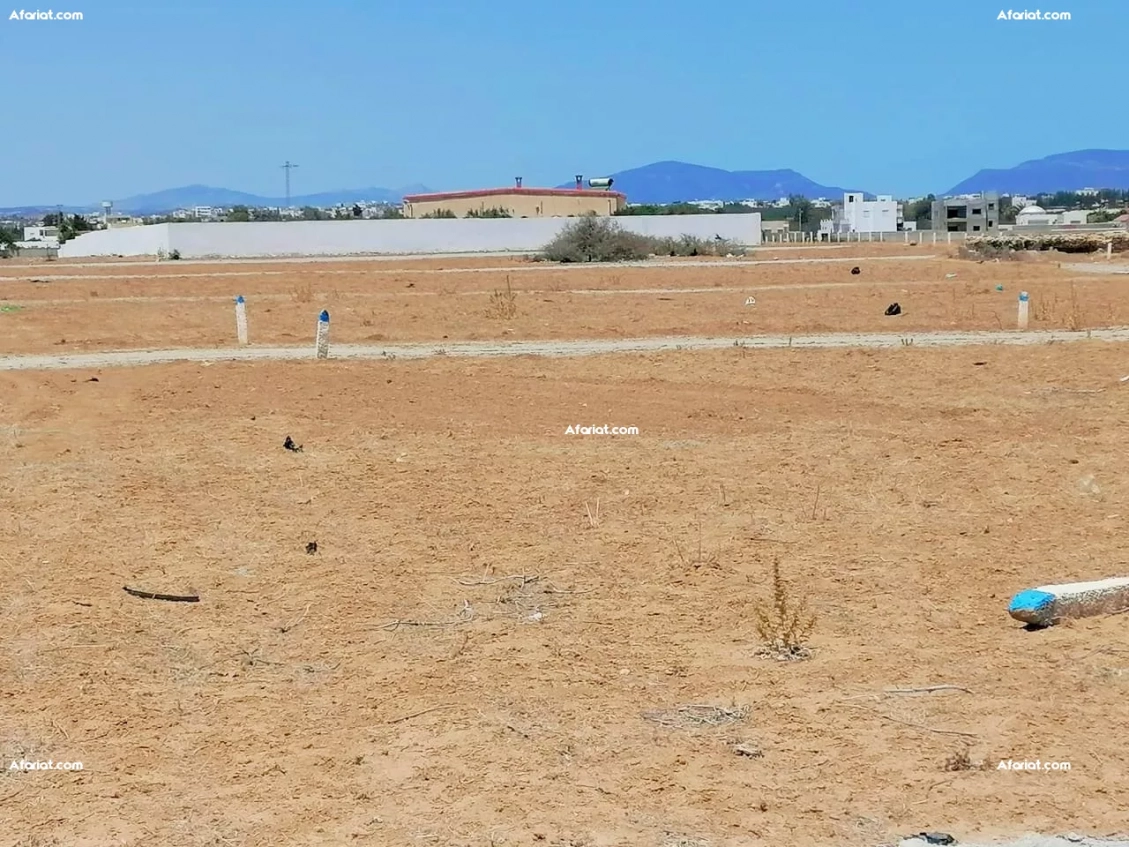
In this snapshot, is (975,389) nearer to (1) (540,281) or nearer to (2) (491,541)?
(2) (491,541)

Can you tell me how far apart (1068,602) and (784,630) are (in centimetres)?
146

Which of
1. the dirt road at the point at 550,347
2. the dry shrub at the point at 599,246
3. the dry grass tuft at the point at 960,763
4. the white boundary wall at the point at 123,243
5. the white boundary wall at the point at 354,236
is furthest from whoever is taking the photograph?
the white boundary wall at the point at 354,236

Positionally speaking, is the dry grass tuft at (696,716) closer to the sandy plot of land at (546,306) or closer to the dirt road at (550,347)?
the dirt road at (550,347)

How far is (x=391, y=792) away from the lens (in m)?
5.08

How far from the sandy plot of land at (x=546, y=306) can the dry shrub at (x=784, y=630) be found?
46.9ft

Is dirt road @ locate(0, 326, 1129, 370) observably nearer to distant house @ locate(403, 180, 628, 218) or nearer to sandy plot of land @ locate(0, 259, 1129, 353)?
sandy plot of land @ locate(0, 259, 1129, 353)

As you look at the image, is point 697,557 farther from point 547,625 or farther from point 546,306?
point 546,306

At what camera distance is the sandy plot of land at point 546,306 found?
2183 centimetres

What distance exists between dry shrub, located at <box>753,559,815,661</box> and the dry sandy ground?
0.36 feet

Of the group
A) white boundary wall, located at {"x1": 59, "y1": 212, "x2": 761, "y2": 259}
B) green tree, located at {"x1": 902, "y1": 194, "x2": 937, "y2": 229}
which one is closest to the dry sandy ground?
white boundary wall, located at {"x1": 59, "y1": 212, "x2": 761, "y2": 259}

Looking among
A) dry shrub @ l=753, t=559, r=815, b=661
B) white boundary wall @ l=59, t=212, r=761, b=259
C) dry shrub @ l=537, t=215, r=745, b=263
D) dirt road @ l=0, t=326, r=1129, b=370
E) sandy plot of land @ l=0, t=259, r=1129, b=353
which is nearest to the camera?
dry shrub @ l=753, t=559, r=815, b=661

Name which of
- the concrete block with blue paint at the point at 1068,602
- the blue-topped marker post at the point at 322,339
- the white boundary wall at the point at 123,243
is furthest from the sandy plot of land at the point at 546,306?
the white boundary wall at the point at 123,243

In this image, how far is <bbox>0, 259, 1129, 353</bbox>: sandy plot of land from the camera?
21828 mm

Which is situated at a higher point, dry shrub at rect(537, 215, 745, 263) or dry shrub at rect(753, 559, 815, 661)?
dry shrub at rect(537, 215, 745, 263)
